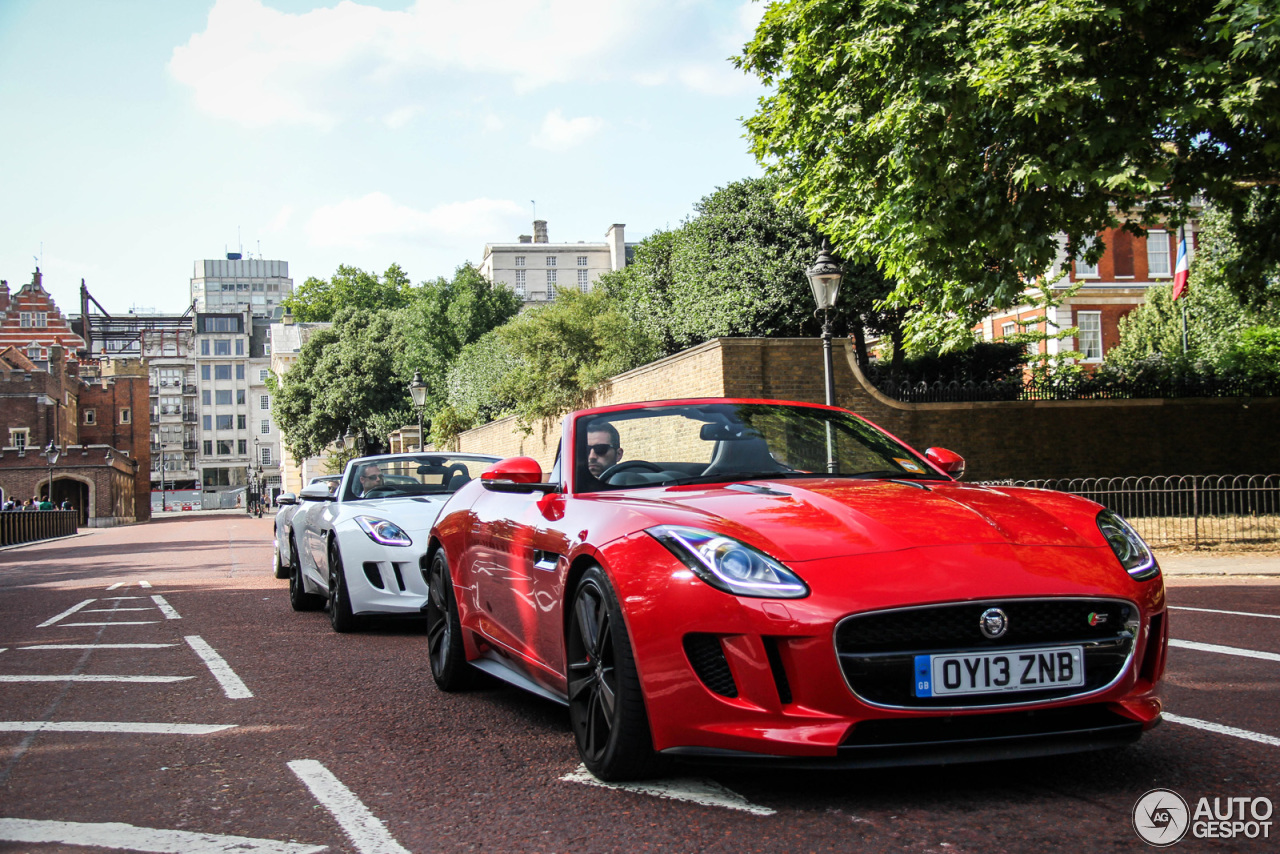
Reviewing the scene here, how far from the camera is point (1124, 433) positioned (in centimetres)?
2120

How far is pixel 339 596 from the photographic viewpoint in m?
8.70

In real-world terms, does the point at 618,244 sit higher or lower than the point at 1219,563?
higher

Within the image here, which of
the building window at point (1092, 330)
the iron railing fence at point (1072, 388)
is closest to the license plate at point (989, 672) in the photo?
the iron railing fence at point (1072, 388)

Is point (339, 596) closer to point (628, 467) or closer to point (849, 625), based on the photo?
point (628, 467)

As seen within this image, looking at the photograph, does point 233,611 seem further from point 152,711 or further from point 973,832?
point 973,832

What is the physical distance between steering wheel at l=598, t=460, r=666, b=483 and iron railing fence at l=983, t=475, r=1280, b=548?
420 inches

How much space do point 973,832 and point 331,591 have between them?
270 inches

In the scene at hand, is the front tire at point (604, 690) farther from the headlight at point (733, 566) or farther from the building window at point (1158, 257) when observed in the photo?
the building window at point (1158, 257)

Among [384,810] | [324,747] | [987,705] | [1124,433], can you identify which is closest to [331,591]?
[324,747]

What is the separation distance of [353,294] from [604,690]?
84.0m

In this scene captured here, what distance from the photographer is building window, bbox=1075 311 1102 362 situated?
155 ft

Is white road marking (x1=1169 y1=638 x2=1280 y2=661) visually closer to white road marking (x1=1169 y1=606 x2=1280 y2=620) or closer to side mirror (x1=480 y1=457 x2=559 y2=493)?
white road marking (x1=1169 y1=606 x2=1280 y2=620)

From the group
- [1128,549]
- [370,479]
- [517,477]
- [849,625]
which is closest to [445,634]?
[517,477]

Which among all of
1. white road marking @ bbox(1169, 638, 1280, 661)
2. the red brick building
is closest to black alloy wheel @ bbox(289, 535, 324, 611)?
white road marking @ bbox(1169, 638, 1280, 661)
